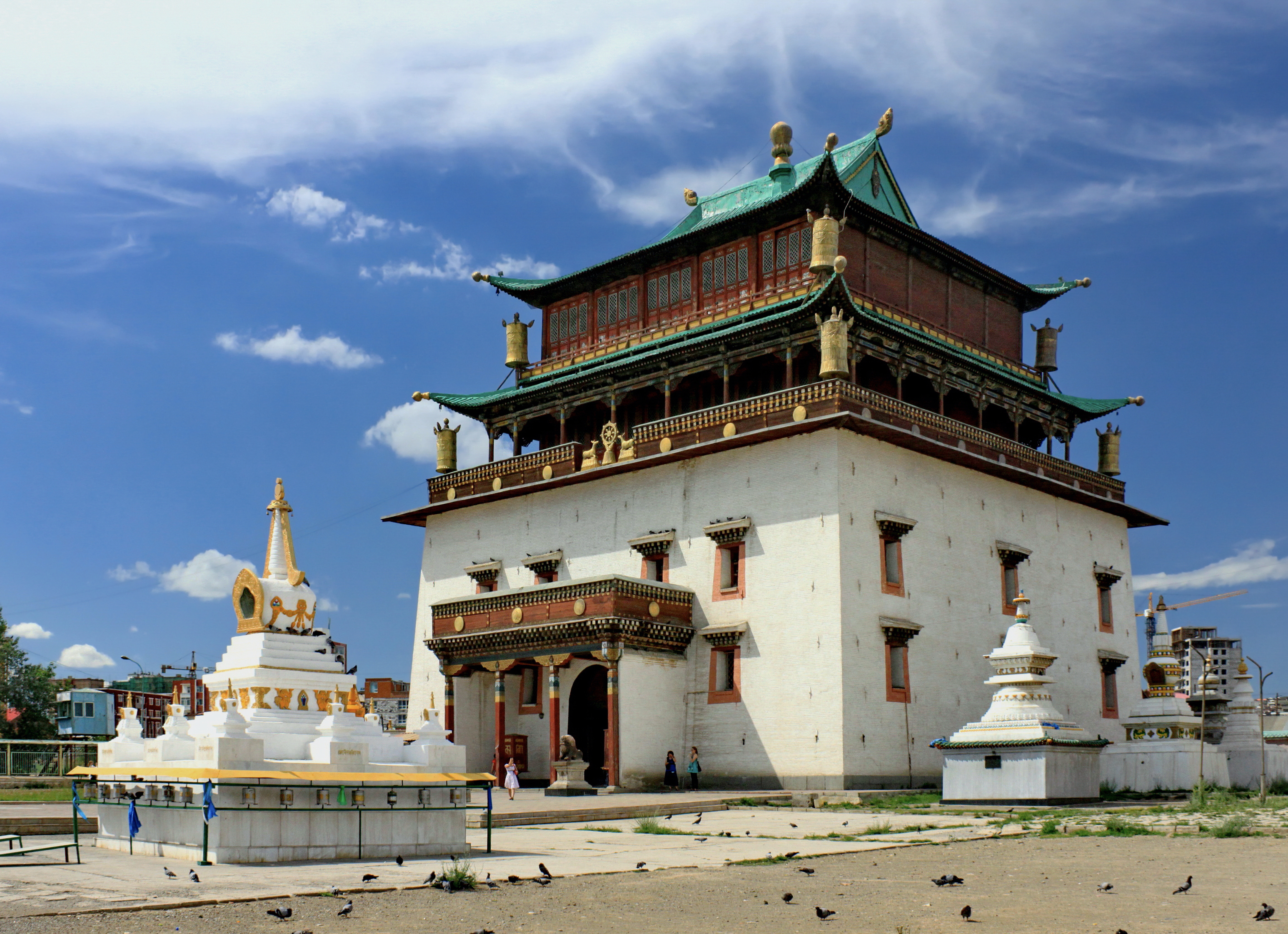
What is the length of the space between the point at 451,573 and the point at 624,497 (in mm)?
8401

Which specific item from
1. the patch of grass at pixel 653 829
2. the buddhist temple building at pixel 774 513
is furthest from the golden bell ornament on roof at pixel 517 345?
the patch of grass at pixel 653 829

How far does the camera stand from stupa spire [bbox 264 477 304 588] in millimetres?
17797

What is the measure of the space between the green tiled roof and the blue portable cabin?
188 feet

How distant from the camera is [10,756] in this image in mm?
35938

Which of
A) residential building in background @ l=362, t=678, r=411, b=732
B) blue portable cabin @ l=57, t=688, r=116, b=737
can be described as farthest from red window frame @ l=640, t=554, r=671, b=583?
residential building in background @ l=362, t=678, r=411, b=732

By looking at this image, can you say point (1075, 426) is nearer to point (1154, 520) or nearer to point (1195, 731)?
point (1154, 520)

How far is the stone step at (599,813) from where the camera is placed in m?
23.1

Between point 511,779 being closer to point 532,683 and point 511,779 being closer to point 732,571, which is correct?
point 532,683

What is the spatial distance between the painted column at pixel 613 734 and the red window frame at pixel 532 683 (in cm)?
480

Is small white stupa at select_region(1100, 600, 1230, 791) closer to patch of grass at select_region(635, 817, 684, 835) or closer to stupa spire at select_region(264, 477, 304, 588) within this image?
patch of grass at select_region(635, 817, 684, 835)

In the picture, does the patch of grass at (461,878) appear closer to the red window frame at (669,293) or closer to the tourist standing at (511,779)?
the tourist standing at (511,779)

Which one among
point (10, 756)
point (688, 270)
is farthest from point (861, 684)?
point (10, 756)

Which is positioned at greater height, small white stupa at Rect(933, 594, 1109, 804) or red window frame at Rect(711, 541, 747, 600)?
red window frame at Rect(711, 541, 747, 600)

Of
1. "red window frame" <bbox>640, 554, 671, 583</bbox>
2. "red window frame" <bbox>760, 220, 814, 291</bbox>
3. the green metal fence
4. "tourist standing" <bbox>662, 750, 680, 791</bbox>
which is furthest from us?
"red window frame" <bbox>760, 220, 814, 291</bbox>
